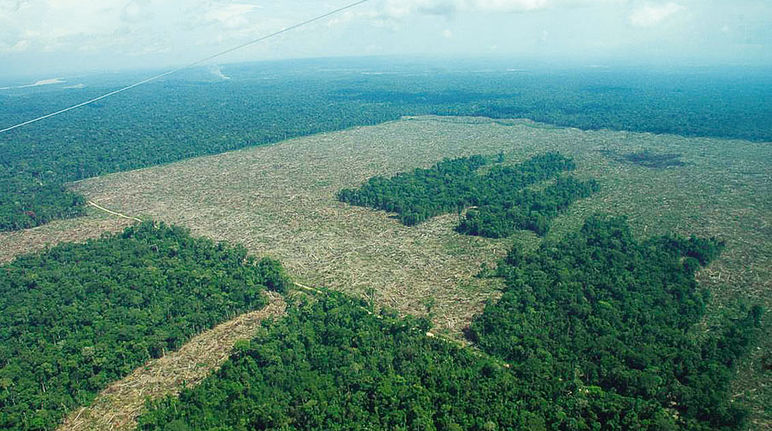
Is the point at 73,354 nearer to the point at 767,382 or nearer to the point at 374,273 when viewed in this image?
the point at 374,273

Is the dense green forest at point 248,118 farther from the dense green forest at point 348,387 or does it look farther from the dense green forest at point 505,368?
the dense green forest at point 505,368

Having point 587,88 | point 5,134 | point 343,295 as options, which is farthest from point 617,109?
point 5,134

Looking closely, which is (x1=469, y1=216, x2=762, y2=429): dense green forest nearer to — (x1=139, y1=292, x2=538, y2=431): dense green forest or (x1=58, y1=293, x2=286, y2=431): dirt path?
(x1=139, y1=292, x2=538, y2=431): dense green forest

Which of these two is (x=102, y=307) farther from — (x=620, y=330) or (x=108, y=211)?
(x=620, y=330)

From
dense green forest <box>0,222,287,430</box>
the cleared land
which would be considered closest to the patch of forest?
the cleared land

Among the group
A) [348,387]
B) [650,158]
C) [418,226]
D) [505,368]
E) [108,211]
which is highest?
[650,158]

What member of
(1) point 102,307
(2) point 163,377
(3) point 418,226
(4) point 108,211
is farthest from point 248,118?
(2) point 163,377
